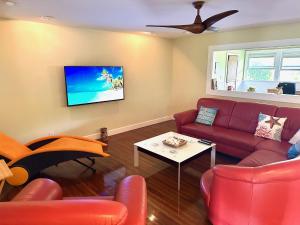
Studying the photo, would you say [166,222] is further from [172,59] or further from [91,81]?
[172,59]

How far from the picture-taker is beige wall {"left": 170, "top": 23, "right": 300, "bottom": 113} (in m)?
3.90

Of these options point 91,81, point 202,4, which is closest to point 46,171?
point 91,81

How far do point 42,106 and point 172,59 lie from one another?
3561 millimetres

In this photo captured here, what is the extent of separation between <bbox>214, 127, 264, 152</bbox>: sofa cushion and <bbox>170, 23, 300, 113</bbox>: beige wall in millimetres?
1701

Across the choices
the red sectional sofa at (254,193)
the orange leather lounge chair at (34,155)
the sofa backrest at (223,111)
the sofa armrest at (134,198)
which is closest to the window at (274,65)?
the sofa backrest at (223,111)

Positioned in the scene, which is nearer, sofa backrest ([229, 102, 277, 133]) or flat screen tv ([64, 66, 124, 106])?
sofa backrest ([229, 102, 277, 133])

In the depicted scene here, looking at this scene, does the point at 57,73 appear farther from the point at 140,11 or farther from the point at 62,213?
the point at 62,213

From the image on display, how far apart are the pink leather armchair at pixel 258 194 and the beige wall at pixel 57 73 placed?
124 inches

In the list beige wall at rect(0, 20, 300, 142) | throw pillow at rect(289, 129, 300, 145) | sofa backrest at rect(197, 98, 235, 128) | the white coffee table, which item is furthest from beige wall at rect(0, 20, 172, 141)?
throw pillow at rect(289, 129, 300, 145)

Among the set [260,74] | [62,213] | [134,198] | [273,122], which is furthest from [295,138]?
[260,74]

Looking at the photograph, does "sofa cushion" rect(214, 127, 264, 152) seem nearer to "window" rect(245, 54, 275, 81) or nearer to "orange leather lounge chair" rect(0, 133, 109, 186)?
"orange leather lounge chair" rect(0, 133, 109, 186)

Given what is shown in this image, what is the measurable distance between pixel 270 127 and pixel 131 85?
9.86ft

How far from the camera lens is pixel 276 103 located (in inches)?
156

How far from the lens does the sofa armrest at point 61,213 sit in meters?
0.86
